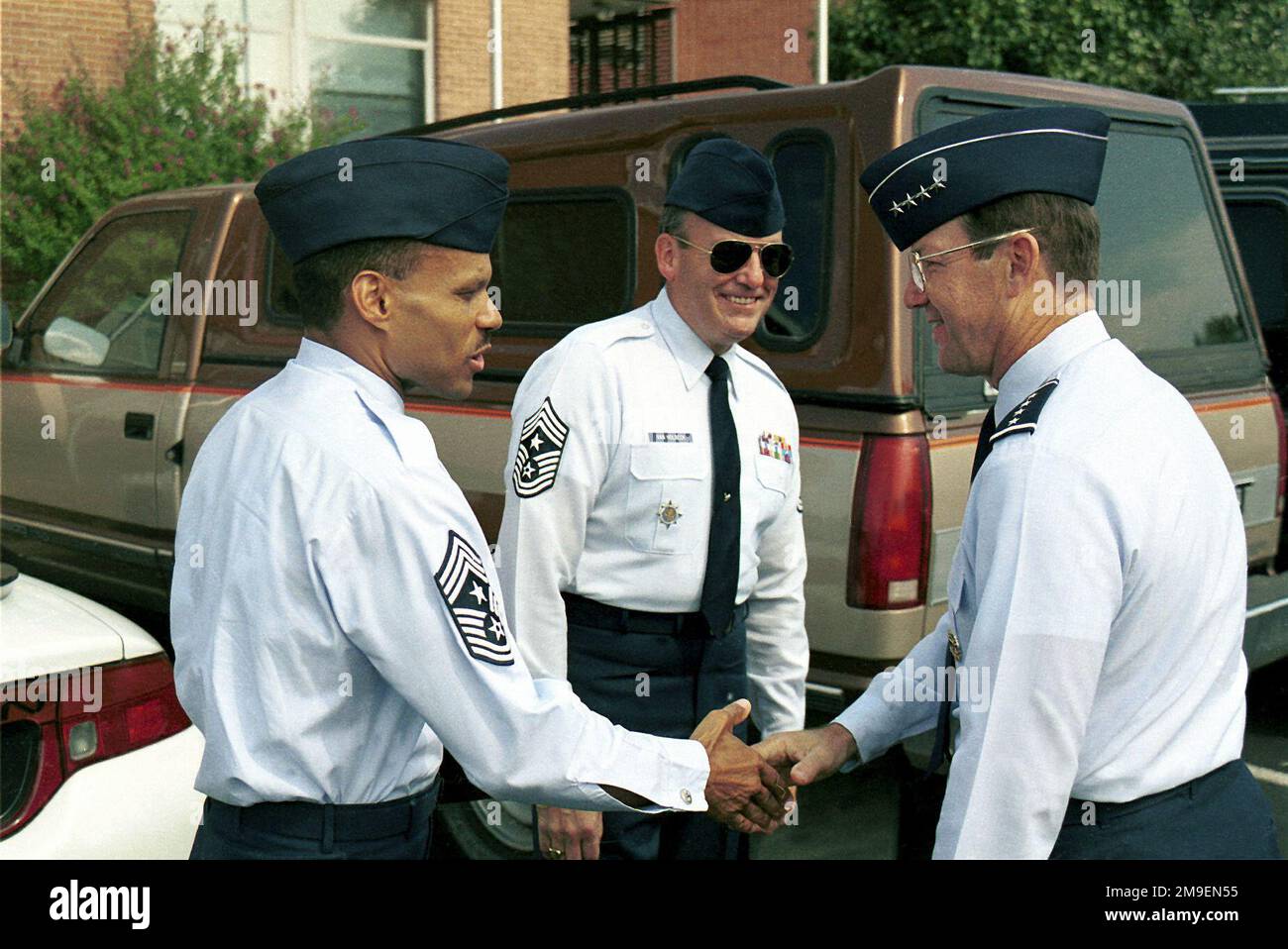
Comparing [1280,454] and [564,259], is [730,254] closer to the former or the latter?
[564,259]

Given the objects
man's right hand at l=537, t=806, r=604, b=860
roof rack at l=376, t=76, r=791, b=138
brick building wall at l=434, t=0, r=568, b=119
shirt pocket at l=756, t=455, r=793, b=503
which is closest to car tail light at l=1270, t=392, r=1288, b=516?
roof rack at l=376, t=76, r=791, b=138

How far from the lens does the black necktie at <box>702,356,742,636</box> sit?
3434mm

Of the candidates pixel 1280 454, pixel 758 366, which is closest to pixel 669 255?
pixel 758 366

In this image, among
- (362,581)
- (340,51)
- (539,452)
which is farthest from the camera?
(340,51)

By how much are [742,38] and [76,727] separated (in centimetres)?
2162

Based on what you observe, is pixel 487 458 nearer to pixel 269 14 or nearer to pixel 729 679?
pixel 729 679

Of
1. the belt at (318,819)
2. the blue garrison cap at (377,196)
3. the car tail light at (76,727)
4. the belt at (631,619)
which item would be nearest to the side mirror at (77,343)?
the car tail light at (76,727)

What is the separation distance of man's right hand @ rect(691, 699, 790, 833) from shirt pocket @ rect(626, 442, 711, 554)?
0.47m

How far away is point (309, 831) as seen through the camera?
2.18m

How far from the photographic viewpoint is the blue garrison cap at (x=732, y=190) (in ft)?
11.9

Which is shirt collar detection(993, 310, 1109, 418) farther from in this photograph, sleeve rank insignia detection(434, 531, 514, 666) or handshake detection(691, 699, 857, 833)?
handshake detection(691, 699, 857, 833)

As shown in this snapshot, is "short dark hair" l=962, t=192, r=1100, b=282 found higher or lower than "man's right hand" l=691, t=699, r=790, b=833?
higher

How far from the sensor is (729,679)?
3.53 m

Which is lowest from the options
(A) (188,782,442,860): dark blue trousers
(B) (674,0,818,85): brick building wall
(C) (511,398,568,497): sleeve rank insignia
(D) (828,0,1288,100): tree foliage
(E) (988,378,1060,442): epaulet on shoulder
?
(A) (188,782,442,860): dark blue trousers
